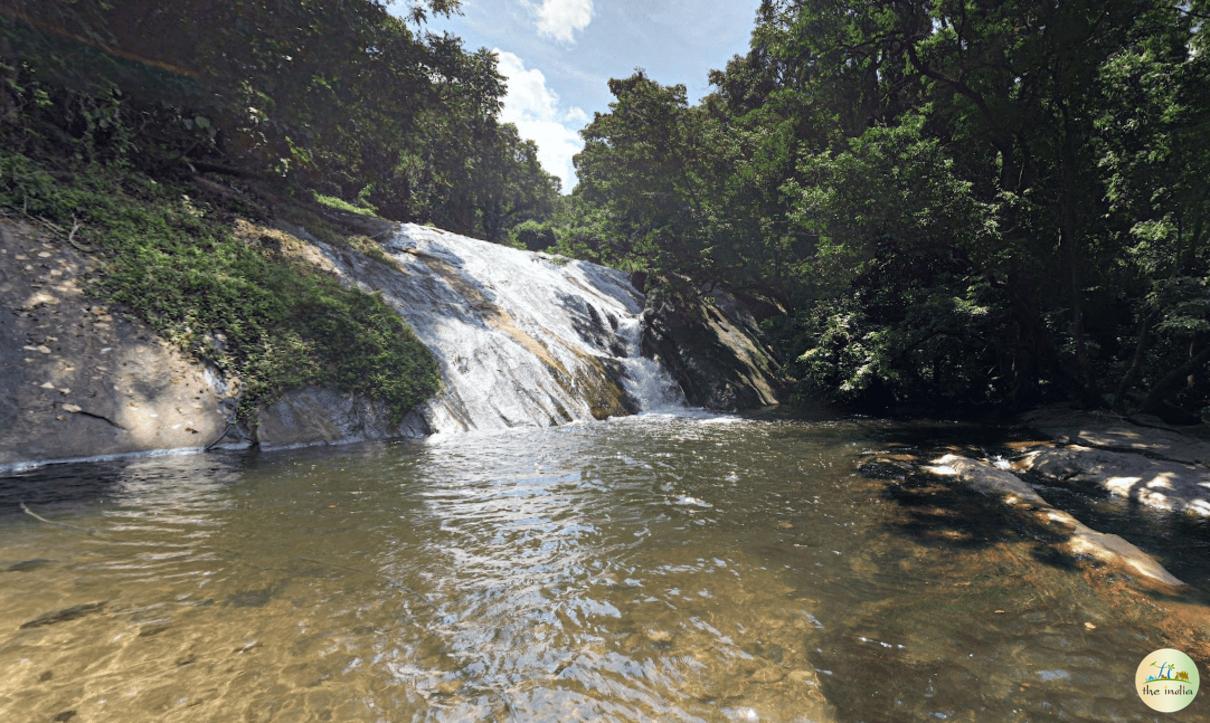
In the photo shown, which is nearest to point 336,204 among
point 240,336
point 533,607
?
point 240,336

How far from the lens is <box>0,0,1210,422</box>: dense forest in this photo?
432 inches

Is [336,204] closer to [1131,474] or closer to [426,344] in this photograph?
[426,344]

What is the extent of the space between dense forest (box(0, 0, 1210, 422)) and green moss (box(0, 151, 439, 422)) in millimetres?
2171

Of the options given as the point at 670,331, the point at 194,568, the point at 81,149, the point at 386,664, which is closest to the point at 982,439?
the point at 670,331

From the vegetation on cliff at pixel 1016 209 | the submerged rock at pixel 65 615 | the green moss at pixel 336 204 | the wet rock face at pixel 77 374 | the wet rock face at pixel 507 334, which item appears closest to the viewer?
the submerged rock at pixel 65 615

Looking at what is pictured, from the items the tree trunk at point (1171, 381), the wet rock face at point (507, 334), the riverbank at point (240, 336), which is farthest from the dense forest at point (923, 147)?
the wet rock face at point (507, 334)

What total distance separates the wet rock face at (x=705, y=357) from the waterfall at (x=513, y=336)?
2.46ft

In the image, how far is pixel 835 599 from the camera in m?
4.41

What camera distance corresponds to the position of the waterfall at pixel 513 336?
48.9ft

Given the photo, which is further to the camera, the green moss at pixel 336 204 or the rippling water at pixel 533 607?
the green moss at pixel 336 204

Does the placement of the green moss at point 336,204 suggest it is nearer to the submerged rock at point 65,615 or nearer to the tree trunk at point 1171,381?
the submerged rock at point 65,615

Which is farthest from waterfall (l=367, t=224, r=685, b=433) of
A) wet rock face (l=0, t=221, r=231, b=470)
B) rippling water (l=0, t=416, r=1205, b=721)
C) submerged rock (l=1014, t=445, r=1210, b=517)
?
submerged rock (l=1014, t=445, r=1210, b=517)

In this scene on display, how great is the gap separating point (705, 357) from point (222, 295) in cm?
1788

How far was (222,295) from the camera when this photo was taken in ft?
→ 37.0
